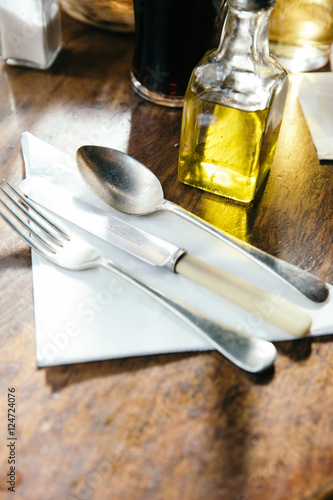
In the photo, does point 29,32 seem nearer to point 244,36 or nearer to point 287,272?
point 244,36

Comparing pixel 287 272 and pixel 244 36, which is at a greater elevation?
pixel 244 36

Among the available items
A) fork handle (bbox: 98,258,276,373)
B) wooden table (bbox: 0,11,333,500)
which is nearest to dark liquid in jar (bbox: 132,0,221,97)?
wooden table (bbox: 0,11,333,500)

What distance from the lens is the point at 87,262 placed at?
1.41 feet

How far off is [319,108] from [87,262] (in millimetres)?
393

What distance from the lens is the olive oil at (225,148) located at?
0.48 metres

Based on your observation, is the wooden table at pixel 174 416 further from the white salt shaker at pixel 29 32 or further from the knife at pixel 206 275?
the white salt shaker at pixel 29 32

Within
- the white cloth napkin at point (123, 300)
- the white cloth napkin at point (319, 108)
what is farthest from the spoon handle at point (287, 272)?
the white cloth napkin at point (319, 108)

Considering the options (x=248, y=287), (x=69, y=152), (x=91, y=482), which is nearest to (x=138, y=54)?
(x=69, y=152)

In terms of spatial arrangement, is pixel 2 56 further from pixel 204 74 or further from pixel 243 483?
pixel 243 483

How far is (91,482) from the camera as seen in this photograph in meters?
0.32

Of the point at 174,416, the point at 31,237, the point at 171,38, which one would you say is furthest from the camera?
the point at 171,38

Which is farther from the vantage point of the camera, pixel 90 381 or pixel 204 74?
pixel 204 74

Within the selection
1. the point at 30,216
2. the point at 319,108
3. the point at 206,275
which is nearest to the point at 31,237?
the point at 30,216

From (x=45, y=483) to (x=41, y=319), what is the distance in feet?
0.40
